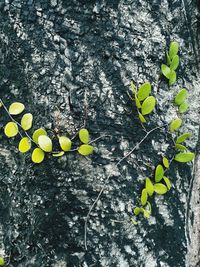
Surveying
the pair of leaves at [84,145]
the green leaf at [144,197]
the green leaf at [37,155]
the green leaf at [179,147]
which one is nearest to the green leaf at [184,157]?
the green leaf at [179,147]

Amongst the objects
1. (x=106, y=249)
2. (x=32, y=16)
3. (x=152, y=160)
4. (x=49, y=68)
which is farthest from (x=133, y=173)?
(x=32, y=16)

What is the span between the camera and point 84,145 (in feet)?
A: 3.24

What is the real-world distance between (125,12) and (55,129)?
Answer: 0.33 meters

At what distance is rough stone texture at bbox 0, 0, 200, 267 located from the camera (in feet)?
3.26

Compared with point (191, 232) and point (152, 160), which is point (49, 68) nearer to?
point (152, 160)

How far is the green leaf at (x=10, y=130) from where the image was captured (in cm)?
100

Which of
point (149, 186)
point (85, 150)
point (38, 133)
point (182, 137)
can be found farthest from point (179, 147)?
point (38, 133)

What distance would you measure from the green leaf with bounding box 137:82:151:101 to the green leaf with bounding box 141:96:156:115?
1 cm

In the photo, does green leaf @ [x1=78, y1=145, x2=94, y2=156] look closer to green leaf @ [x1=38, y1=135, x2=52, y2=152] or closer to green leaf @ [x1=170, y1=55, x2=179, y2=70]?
green leaf @ [x1=38, y1=135, x2=52, y2=152]

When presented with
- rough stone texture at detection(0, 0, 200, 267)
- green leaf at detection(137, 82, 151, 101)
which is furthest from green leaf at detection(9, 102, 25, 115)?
green leaf at detection(137, 82, 151, 101)

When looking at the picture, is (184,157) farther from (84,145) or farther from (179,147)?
(84,145)

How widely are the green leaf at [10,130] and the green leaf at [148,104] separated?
1.01 feet

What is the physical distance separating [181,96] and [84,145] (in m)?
0.28

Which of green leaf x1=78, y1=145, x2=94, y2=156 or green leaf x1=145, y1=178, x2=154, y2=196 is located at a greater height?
green leaf x1=78, y1=145, x2=94, y2=156
